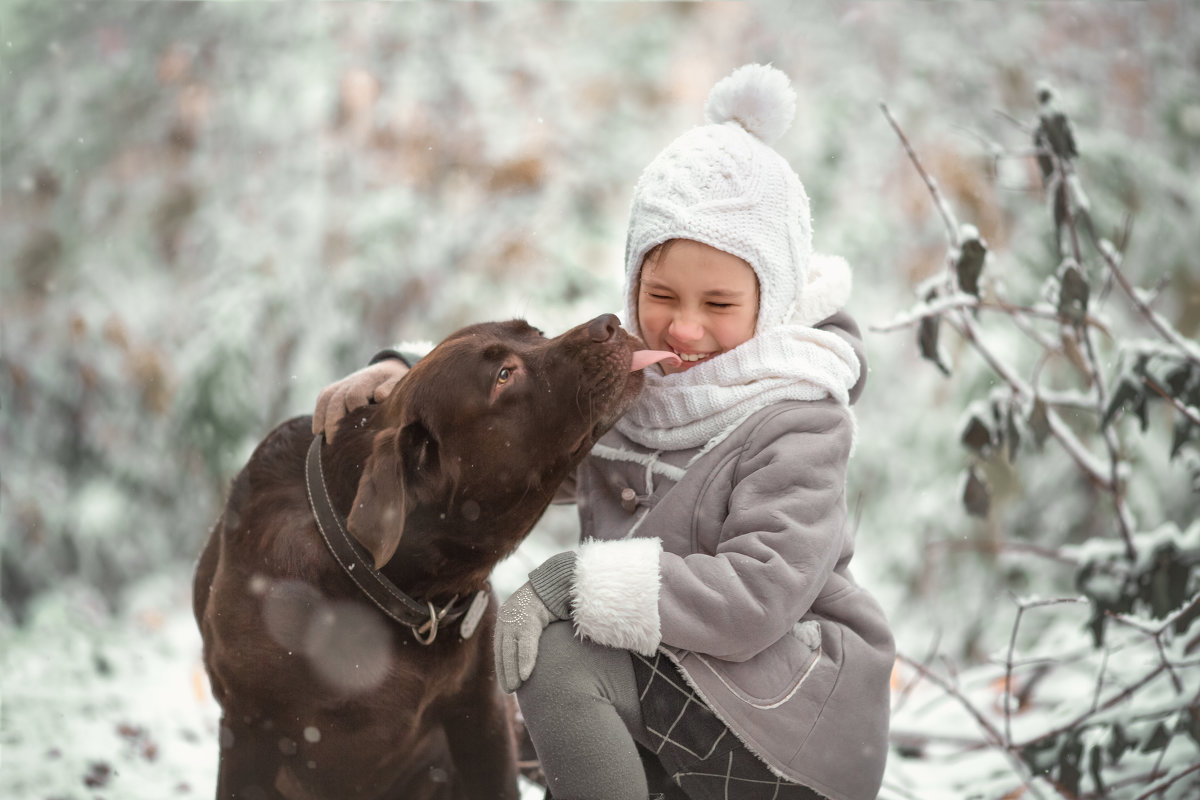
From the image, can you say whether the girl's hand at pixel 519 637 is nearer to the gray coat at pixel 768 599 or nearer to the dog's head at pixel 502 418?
the gray coat at pixel 768 599

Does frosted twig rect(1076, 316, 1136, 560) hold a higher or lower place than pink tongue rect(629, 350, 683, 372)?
lower

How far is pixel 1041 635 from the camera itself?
450cm

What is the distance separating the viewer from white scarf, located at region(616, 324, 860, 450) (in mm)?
1890

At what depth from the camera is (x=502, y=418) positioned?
1.98 m

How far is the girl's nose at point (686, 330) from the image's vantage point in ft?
6.46

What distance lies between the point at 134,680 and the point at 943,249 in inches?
170

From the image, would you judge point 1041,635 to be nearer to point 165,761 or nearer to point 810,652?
point 810,652

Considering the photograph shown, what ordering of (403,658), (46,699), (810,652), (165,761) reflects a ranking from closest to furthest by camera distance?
1. (810,652)
2. (403,658)
3. (165,761)
4. (46,699)

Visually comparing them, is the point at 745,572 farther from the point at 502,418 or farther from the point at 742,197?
the point at 742,197

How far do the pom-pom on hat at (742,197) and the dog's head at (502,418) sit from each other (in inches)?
9.8

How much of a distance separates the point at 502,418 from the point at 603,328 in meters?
0.27

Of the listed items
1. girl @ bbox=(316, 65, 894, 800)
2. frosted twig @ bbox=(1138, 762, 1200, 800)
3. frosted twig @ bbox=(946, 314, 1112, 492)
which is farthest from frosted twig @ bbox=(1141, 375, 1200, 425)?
girl @ bbox=(316, 65, 894, 800)

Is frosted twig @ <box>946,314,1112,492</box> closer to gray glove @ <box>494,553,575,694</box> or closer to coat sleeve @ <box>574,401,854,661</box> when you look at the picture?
coat sleeve @ <box>574,401,854,661</box>

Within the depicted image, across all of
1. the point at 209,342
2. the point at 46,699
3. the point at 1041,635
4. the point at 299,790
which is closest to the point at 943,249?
the point at 1041,635
